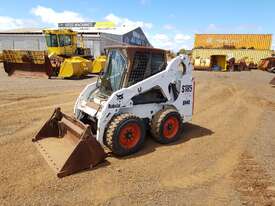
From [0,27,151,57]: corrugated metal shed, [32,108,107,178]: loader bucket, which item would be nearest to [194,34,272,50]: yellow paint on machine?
[0,27,151,57]: corrugated metal shed

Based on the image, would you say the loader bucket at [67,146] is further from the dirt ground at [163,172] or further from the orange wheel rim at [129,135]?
the orange wheel rim at [129,135]

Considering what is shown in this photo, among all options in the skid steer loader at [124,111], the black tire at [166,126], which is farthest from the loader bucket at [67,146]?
the black tire at [166,126]

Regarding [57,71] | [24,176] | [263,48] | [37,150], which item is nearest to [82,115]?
[37,150]

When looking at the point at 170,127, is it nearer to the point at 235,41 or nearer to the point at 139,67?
the point at 139,67

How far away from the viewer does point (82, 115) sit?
556 cm

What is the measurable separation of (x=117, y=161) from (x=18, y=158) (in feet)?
5.42

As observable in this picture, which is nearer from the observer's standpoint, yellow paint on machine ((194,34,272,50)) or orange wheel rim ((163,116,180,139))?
orange wheel rim ((163,116,180,139))

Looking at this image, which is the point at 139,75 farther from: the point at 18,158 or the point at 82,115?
the point at 18,158

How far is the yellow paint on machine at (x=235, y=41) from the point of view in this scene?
36.8 m

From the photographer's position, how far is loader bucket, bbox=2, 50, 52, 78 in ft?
49.8

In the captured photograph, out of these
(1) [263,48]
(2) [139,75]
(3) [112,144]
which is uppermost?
(1) [263,48]

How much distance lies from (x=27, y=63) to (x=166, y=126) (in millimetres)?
12720

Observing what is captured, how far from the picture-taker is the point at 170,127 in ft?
17.7

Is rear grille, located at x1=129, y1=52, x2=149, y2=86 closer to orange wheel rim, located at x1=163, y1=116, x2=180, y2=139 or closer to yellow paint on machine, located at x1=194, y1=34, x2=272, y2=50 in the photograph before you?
orange wheel rim, located at x1=163, y1=116, x2=180, y2=139
